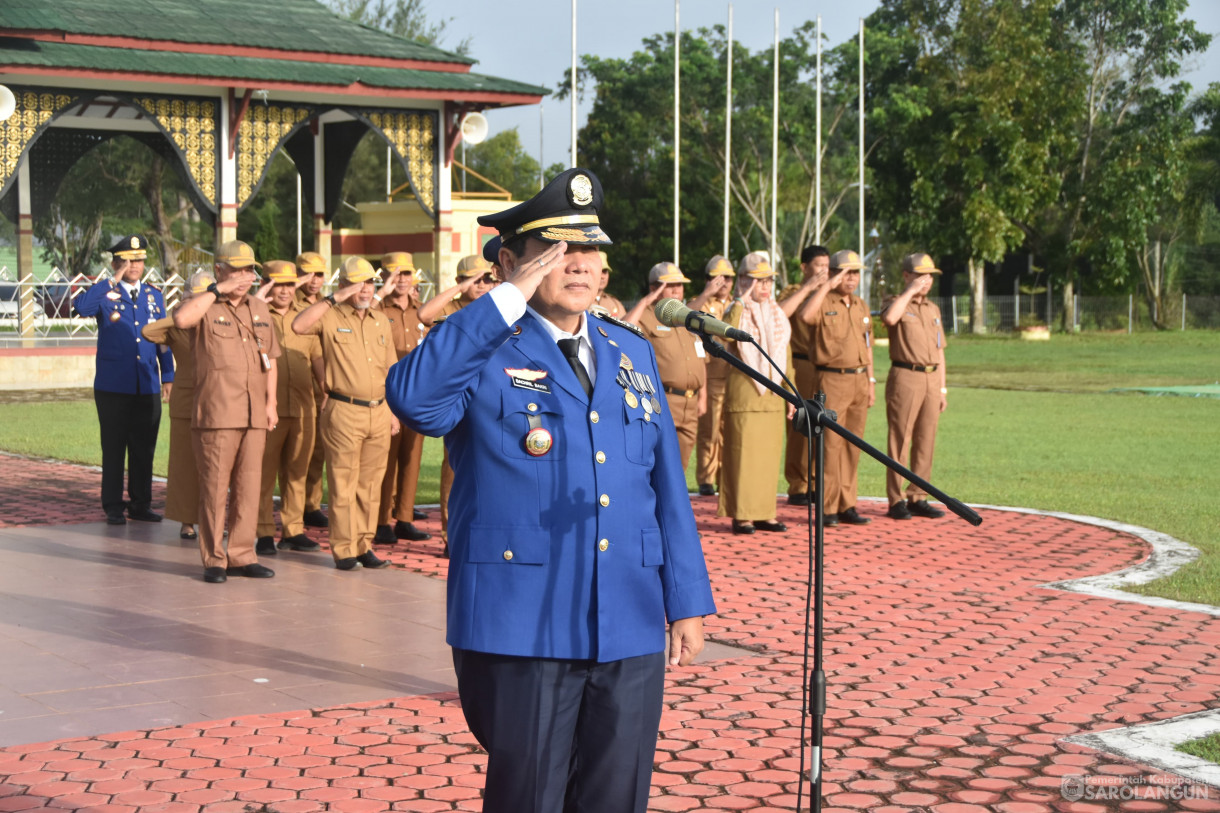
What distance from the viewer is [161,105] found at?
2655 cm

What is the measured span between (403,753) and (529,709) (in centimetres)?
229

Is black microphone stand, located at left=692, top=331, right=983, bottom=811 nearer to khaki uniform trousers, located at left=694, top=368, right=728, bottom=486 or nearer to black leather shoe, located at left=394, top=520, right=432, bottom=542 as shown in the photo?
black leather shoe, located at left=394, top=520, right=432, bottom=542

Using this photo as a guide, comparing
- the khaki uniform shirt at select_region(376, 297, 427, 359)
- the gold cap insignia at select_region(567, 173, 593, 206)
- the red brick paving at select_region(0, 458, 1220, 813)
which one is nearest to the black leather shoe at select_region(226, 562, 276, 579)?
the khaki uniform shirt at select_region(376, 297, 427, 359)

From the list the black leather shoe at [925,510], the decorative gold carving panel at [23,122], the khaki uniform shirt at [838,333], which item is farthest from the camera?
the decorative gold carving panel at [23,122]

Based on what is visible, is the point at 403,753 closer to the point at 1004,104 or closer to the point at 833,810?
the point at 833,810

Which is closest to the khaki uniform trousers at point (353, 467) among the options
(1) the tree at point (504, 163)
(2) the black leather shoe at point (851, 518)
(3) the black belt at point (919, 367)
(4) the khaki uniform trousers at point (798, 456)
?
(4) the khaki uniform trousers at point (798, 456)

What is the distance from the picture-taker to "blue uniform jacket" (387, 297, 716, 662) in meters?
3.18

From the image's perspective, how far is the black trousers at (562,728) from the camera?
316 centimetres

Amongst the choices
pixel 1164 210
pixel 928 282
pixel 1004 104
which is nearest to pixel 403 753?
pixel 928 282

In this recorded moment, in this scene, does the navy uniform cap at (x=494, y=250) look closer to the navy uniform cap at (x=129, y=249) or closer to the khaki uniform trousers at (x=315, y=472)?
the khaki uniform trousers at (x=315, y=472)

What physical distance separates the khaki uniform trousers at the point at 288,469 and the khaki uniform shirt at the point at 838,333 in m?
3.91

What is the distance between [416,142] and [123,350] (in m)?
19.0

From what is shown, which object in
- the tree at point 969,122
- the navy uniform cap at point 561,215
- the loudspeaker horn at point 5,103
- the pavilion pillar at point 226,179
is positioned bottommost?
the navy uniform cap at point 561,215

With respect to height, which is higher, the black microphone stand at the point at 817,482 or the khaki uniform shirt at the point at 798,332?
the khaki uniform shirt at the point at 798,332
